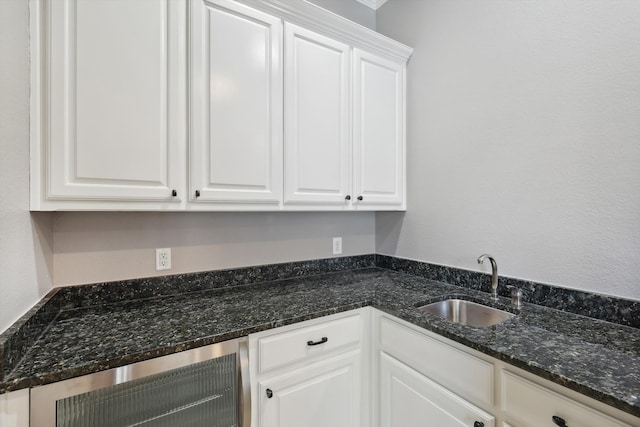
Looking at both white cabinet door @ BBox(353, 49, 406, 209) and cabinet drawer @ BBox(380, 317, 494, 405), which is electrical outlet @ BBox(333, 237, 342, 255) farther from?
cabinet drawer @ BBox(380, 317, 494, 405)

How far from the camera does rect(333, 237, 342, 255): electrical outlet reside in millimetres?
2172

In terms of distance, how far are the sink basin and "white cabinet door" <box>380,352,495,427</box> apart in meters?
0.33

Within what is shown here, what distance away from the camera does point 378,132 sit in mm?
1960

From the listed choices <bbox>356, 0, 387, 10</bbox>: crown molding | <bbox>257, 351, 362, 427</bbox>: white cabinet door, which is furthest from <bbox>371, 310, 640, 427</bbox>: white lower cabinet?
<bbox>356, 0, 387, 10</bbox>: crown molding

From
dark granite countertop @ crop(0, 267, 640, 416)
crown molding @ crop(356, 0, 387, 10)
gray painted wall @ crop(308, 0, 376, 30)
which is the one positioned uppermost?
crown molding @ crop(356, 0, 387, 10)

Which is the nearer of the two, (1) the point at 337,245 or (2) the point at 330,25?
(2) the point at 330,25

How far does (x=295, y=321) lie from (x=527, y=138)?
1.39m

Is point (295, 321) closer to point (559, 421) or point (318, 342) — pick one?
point (318, 342)

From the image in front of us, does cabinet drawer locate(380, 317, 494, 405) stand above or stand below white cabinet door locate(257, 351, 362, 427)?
above

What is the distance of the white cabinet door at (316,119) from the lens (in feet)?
5.30

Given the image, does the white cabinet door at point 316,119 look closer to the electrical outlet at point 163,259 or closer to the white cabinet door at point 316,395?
the electrical outlet at point 163,259

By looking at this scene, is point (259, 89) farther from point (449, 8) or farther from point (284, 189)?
point (449, 8)

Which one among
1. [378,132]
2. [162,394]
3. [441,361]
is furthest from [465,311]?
[162,394]

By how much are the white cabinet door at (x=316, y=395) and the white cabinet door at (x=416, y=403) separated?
0.47ft
